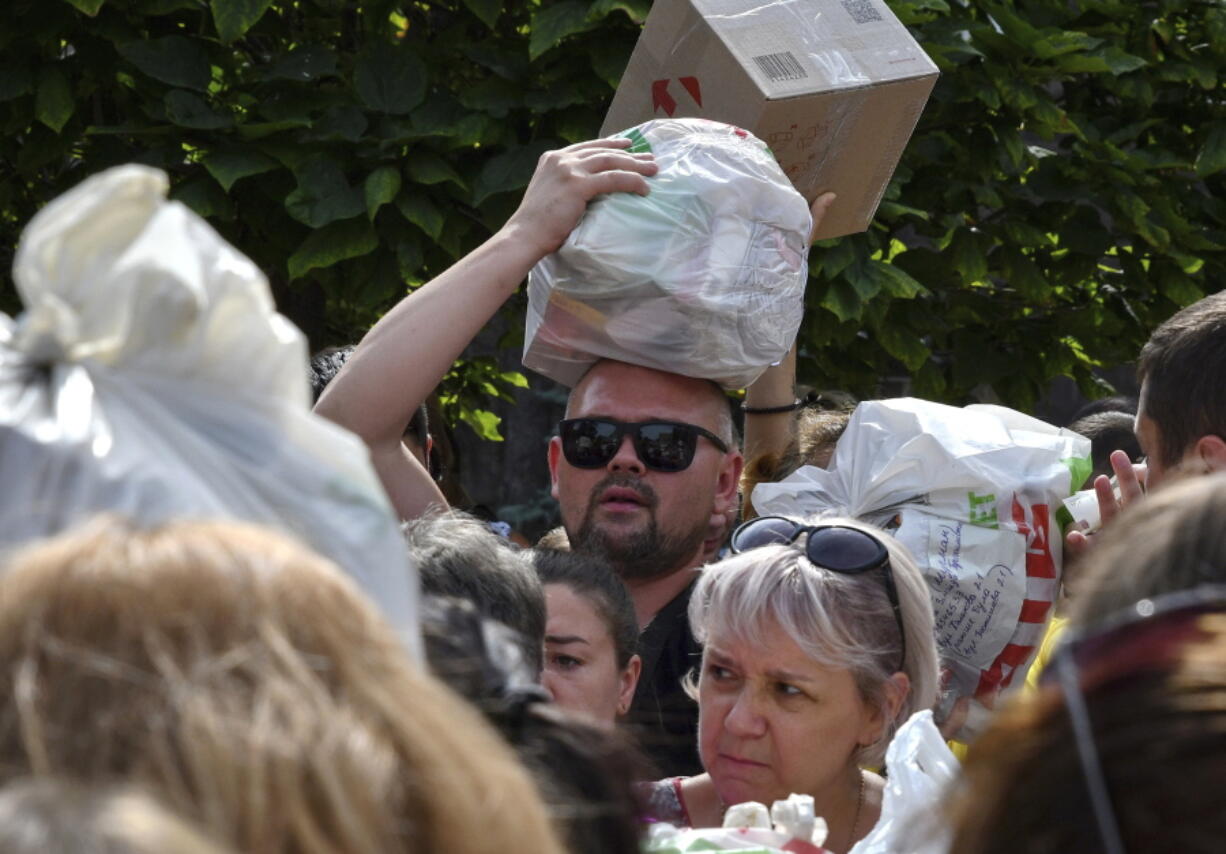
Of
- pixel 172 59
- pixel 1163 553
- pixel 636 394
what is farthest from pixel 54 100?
pixel 1163 553

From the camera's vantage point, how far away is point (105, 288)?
1.09 metres

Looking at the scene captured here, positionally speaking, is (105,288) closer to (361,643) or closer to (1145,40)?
(361,643)

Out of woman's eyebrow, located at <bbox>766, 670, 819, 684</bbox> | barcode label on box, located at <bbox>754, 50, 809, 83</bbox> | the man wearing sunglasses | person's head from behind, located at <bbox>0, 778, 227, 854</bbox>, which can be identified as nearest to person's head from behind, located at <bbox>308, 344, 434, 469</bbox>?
the man wearing sunglasses

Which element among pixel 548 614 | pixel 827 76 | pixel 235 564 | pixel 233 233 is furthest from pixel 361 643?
pixel 233 233

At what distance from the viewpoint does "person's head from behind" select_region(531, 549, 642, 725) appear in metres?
2.72

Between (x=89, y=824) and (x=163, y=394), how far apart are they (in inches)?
17.8

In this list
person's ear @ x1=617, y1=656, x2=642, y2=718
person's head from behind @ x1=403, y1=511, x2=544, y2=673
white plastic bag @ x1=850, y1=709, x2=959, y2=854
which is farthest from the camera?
person's ear @ x1=617, y1=656, x2=642, y2=718

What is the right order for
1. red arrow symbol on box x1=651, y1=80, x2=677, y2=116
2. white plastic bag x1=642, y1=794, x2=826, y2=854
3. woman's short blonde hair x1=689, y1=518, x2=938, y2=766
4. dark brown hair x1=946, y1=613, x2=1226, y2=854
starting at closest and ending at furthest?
dark brown hair x1=946, y1=613, x2=1226, y2=854
white plastic bag x1=642, y1=794, x2=826, y2=854
woman's short blonde hair x1=689, y1=518, x2=938, y2=766
red arrow symbol on box x1=651, y1=80, x2=677, y2=116

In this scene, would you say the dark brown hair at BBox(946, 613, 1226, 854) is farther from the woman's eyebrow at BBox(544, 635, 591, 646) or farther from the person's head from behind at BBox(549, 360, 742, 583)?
the person's head from behind at BBox(549, 360, 742, 583)

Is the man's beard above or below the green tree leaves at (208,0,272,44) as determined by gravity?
below

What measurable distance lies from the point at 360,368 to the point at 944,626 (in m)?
1.14

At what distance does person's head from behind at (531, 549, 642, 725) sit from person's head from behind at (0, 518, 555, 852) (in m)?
1.83

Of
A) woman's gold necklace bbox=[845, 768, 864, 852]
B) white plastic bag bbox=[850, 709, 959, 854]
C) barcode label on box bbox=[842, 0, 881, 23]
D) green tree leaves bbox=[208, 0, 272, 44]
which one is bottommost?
woman's gold necklace bbox=[845, 768, 864, 852]

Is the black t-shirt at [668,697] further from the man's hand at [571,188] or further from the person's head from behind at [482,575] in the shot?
the man's hand at [571,188]
